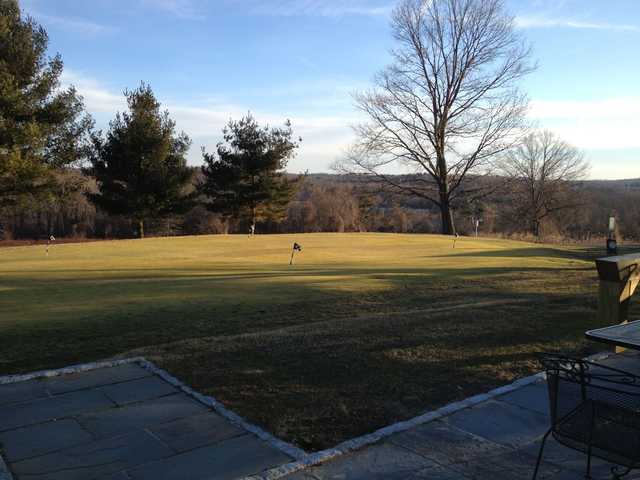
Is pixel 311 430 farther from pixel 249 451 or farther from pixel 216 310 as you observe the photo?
pixel 216 310

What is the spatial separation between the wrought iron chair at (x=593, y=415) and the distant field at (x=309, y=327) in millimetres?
1318

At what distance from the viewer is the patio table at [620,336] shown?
3.22 m

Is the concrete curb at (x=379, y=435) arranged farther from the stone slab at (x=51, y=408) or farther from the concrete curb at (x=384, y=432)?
the stone slab at (x=51, y=408)

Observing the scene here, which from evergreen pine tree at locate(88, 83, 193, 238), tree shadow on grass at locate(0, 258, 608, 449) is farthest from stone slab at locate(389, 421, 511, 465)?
evergreen pine tree at locate(88, 83, 193, 238)

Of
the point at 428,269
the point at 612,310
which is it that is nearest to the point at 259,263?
the point at 428,269

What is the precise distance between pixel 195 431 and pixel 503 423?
2029 mm

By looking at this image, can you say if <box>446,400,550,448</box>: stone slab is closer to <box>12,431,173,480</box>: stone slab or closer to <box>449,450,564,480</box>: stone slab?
<box>449,450,564,480</box>: stone slab

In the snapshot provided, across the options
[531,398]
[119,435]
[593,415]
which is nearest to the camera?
[593,415]

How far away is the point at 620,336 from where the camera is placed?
337 cm

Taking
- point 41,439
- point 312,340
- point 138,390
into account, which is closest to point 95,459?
point 41,439

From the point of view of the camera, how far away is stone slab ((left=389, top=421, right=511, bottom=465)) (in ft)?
10.3

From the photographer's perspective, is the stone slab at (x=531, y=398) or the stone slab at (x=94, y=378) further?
the stone slab at (x=94, y=378)

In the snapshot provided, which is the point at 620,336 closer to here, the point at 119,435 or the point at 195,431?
the point at 195,431

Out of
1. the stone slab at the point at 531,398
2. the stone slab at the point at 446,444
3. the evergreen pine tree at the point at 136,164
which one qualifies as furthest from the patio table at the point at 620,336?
the evergreen pine tree at the point at 136,164
